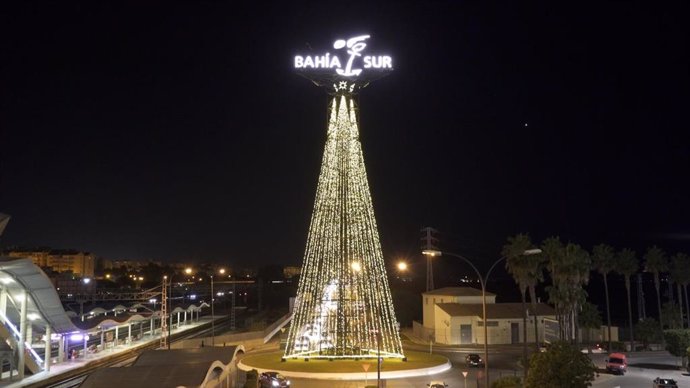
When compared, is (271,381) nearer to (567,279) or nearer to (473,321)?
(473,321)

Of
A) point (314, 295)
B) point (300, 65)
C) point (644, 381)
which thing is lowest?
point (644, 381)

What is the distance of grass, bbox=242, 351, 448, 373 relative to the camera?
42344mm

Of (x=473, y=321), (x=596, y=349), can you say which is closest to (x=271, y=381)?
(x=473, y=321)

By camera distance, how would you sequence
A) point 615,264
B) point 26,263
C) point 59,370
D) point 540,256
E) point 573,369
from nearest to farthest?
point 573,369 → point 26,263 → point 59,370 → point 540,256 → point 615,264

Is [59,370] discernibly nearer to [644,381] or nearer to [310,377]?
[310,377]

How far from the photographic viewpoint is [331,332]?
46.9 meters

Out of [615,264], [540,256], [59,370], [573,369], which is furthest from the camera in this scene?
[615,264]

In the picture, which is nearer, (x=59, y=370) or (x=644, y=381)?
(x=644, y=381)

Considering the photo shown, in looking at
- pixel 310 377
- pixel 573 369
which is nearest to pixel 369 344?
pixel 310 377

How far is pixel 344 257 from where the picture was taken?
46125 mm

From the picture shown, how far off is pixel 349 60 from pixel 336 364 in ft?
72.3

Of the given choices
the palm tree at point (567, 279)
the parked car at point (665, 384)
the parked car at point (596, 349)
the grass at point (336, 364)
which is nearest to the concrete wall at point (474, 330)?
the parked car at point (596, 349)

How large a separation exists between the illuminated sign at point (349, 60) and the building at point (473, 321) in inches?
1139

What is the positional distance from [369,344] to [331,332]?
9.89 feet
